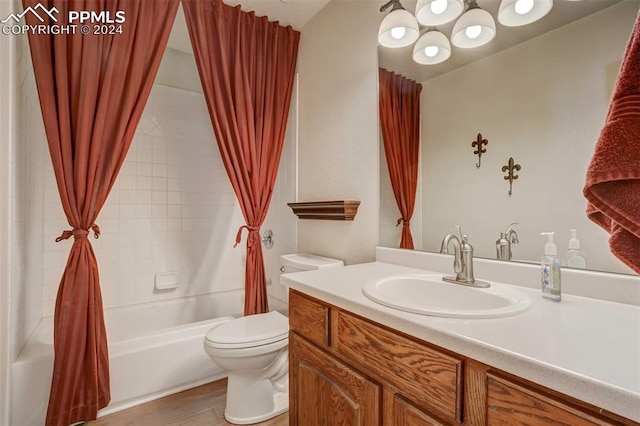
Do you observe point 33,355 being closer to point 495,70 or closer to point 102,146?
point 102,146

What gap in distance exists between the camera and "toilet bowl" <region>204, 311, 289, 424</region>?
1.49m

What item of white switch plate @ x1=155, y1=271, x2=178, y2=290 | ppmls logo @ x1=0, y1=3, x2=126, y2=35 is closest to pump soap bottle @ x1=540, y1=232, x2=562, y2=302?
ppmls logo @ x1=0, y1=3, x2=126, y2=35

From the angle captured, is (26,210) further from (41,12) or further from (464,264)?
(464,264)

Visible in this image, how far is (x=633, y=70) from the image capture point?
51cm

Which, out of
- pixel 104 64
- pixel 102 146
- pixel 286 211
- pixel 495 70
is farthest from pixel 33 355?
pixel 495 70

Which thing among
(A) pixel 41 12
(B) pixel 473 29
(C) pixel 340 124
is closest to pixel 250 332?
(C) pixel 340 124

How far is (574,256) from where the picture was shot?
38.5 inches

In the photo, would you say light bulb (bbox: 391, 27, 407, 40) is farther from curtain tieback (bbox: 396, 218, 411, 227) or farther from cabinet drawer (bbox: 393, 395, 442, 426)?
cabinet drawer (bbox: 393, 395, 442, 426)

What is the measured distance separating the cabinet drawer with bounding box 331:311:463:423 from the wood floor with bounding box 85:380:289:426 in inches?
39.3

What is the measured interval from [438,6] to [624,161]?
46.2 inches

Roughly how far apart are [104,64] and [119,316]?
1.75m

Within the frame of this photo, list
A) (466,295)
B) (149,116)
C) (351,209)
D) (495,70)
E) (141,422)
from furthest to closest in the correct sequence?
(149,116) → (351,209) → (141,422) → (495,70) → (466,295)

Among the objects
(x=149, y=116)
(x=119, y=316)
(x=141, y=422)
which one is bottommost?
Result: (x=141, y=422)

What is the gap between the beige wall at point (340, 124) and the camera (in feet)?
5.57
